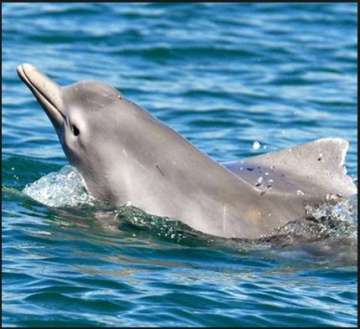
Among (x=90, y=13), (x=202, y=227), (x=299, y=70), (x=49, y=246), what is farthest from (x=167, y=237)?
(x=90, y=13)

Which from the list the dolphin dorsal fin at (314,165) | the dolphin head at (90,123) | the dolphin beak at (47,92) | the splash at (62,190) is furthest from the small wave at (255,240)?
the dolphin beak at (47,92)

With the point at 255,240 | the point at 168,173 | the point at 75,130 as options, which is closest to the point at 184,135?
the point at 75,130

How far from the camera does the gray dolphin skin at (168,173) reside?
1318cm

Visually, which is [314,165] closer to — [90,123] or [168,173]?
[168,173]

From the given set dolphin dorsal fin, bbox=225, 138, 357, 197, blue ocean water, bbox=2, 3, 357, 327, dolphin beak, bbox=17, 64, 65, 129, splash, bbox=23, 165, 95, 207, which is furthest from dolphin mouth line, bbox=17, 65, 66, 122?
dolphin dorsal fin, bbox=225, 138, 357, 197

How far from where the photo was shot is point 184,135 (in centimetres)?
1912

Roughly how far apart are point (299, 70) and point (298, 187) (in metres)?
9.90

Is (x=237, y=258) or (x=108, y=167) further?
(x=108, y=167)

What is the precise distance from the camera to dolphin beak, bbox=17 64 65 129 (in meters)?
14.0

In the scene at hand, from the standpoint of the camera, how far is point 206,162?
43.8ft

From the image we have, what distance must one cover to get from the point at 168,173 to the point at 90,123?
1.04 metres

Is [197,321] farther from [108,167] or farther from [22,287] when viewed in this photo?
[108,167]

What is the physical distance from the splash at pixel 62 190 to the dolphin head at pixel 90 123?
0.46 ft

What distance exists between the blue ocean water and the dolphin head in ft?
0.96
